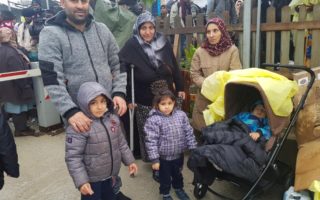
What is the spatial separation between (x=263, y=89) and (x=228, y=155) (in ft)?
2.02

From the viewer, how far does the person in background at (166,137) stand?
115 inches

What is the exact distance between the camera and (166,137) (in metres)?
2.94

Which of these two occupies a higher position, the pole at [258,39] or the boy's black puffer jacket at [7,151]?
the pole at [258,39]

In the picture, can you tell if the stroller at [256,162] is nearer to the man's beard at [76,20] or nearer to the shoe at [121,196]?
the shoe at [121,196]

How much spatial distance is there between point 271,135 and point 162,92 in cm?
102

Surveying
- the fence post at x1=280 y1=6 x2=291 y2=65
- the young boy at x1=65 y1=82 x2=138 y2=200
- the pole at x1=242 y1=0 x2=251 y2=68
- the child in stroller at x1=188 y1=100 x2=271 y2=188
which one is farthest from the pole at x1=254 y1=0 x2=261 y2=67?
the young boy at x1=65 y1=82 x2=138 y2=200

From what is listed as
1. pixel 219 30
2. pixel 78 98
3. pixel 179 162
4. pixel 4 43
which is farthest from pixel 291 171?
pixel 4 43

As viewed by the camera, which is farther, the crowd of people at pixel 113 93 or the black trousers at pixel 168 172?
the black trousers at pixel 168 172

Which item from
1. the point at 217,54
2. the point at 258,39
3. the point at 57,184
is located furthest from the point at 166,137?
the point at 258,39

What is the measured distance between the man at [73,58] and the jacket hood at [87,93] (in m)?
0.06

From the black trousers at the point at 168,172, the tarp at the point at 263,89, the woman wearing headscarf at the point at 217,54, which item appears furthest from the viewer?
the woman wearing headscarf at the point at 217,54

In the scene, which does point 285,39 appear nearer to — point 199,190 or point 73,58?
point 199,190

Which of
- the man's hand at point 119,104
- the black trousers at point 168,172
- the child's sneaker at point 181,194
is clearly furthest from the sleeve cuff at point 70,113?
the child's sneaker at point 181,194

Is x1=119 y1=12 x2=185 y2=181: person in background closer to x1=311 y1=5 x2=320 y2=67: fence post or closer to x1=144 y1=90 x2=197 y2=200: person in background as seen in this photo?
x1=144 y1=90 x2=197 y2=200: person in background
